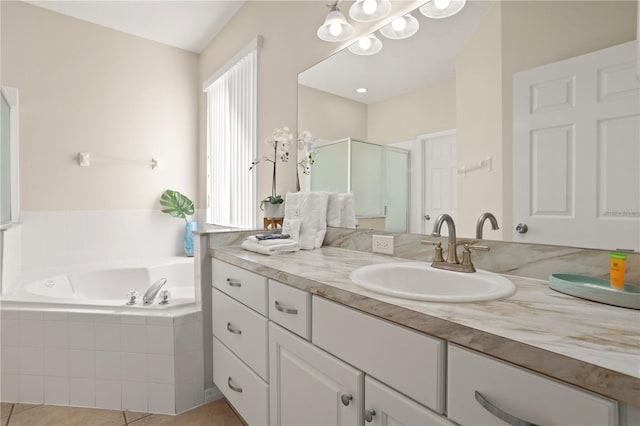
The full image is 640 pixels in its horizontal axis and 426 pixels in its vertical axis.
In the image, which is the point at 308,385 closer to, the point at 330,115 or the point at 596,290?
the point at 596,290

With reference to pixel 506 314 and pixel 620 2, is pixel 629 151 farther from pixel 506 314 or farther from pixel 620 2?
pixel 506 314

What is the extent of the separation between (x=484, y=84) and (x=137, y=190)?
3198 mm

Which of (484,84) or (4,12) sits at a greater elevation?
(4,12)

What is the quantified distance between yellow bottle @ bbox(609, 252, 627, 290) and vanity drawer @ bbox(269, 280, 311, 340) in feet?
2.74

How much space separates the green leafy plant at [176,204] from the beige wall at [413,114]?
7.91 ft

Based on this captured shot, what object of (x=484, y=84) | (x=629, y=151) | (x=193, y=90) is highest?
(x=193, y=90)

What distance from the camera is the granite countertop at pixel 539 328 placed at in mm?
506

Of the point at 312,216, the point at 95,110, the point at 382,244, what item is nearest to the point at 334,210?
the point at 312,216

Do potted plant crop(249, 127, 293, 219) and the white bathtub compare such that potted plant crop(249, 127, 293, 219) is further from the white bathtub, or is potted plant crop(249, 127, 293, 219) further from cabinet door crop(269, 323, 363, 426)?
cabinet door crop(269, 323, 363, 426)

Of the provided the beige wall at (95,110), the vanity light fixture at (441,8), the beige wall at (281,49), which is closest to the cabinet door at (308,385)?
the beige wall at (281,49)

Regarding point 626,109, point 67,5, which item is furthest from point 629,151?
point 67,5

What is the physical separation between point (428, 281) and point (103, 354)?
1.77 meters

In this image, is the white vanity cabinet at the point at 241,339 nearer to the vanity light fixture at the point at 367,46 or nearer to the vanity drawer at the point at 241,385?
the vanity drawer at the point at 241,385

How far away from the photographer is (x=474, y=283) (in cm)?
106
